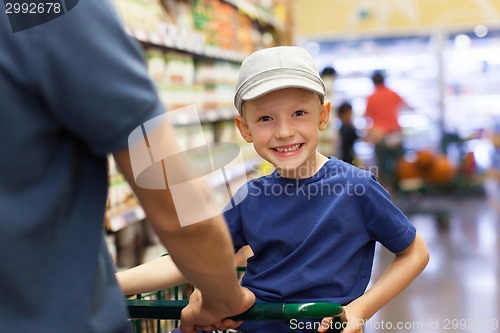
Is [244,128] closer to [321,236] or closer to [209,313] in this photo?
[321,236]

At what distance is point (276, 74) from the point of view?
54.0 inches

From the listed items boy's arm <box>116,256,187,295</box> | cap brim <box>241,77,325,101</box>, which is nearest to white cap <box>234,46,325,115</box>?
cap brim <box>241,77,325,101</box>

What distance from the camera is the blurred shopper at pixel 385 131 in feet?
25.1

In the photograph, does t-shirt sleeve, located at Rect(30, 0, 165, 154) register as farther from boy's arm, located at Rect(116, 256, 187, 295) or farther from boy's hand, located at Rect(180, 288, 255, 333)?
boy's arm, located at Rect(116, 256, 187, 295)

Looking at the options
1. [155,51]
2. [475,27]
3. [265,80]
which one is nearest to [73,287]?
[265,80]

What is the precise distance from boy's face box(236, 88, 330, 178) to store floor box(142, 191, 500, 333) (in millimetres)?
1559

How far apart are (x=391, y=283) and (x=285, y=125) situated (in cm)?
38

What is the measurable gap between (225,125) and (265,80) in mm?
4044

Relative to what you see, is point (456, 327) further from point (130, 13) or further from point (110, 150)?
point (110, 150)

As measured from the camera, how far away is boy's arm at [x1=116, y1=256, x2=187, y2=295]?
1369 millimetres

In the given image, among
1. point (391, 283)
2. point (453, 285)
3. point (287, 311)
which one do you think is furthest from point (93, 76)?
point (453, 285)

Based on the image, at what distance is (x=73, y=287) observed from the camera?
82cm

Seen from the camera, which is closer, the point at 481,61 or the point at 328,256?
the point at 328,256

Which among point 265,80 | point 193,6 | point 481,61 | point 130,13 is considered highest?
point 481,61
